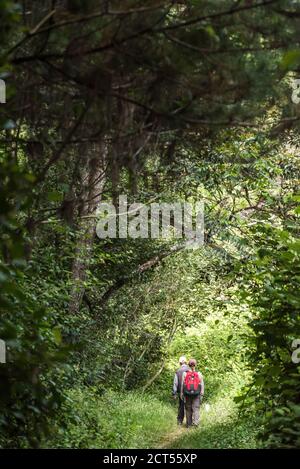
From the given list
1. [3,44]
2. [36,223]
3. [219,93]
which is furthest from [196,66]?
[36,223]

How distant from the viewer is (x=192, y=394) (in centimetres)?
1670

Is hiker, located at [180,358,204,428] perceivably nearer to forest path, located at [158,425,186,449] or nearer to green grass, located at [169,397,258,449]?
forest path, located at [158,425,186,449]

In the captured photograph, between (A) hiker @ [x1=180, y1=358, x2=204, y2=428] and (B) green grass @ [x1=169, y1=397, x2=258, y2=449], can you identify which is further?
(A) hiker @ [x1=180, y1=358, x2=204, y2=428]

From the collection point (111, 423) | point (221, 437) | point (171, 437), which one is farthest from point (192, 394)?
point (221, 437)

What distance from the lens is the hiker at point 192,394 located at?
16.7 meters

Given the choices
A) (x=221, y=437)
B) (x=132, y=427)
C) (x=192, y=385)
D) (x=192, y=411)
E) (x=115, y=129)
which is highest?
(x=115, y=129)

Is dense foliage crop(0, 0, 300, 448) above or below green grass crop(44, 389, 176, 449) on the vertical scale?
above

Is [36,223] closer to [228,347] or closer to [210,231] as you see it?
[210,231]

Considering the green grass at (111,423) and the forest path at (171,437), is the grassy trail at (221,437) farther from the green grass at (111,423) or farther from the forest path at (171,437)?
the green grass at (111,423)

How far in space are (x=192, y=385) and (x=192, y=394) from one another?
0.65ft

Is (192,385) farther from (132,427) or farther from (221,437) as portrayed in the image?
(221,437)

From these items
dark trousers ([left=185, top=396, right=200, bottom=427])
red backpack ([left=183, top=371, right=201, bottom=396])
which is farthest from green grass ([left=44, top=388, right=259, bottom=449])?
red backpack ([left=183, top=371, right=201, bottom=396])

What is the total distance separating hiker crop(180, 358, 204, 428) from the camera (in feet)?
54.9
